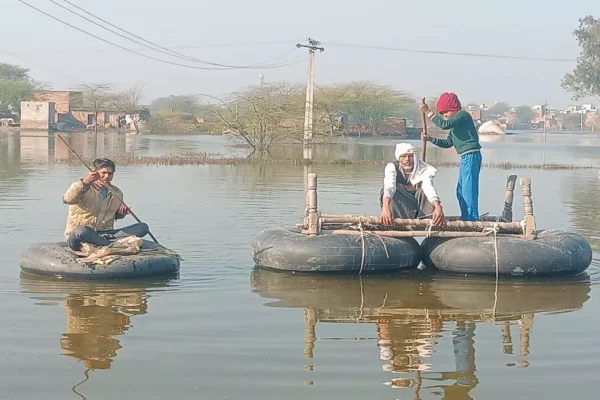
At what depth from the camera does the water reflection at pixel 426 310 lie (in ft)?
19.7

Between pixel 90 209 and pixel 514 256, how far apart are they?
4.47 meters

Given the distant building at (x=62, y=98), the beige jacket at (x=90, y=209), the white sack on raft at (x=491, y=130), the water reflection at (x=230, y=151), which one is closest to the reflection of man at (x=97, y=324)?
the beige jacket at (x=90, y=209)

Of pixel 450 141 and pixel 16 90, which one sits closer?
pixel 450 141

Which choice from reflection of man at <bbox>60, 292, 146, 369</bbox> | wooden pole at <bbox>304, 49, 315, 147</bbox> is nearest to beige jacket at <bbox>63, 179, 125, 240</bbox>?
reflection of man at <bbox>60, 292, 146, 369</bbox>

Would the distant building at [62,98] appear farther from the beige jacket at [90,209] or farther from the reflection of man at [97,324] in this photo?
the reflection of man at [97,324]

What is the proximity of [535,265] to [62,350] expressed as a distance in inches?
199

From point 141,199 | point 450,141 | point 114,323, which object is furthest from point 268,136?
point 114,323

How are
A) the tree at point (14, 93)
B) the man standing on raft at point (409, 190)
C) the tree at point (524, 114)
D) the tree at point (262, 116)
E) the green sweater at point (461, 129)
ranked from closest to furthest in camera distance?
the man standing on raft at point (409, 190), the green sweater at point (461, 129), the tree at point (262, 116), the tree at point (14, 93), the tree at point (524, 114)

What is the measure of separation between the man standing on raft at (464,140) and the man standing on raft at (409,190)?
1.96 feet

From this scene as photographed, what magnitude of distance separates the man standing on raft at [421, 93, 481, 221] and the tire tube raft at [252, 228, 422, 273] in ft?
3.66

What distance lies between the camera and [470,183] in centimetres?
999

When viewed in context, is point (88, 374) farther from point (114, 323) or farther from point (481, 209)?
point (481, 209)

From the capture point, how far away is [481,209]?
16.1 metres

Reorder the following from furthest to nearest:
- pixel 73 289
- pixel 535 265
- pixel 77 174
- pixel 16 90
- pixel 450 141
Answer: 1. pixel 16 90
2. pixel 77 174
3. pixel 450 141
4. pixel 535 265
5. pixel 73 289
